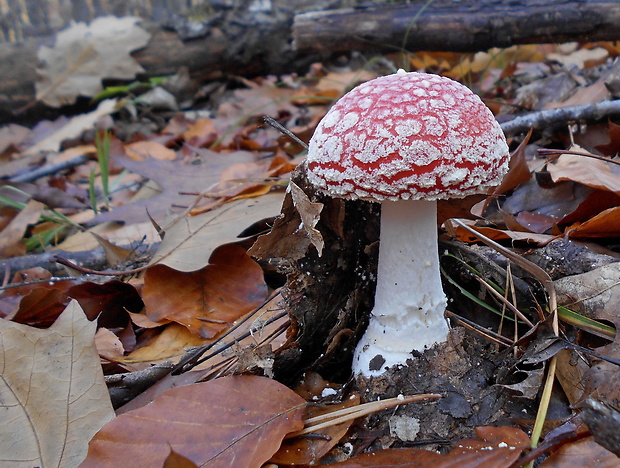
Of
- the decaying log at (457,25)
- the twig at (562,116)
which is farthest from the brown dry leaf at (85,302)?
the decaying log at (457,25)

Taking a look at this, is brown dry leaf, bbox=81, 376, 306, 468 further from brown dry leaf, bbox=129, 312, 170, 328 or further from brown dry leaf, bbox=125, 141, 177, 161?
brown dry leaf, bbox=125, 141, 177, 161

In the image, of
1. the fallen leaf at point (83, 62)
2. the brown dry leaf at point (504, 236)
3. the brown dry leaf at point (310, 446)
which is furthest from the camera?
the fallen leaf at point (83, 62)

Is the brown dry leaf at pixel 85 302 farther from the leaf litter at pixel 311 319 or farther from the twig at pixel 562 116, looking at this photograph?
the twig at pixel 562 116

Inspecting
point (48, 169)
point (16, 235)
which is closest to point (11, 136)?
point (48, 169)

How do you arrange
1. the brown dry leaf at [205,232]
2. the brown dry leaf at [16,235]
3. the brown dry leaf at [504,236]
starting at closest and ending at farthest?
1. the brown dry leaf at [504,236]
2. the brown dry leaf at [205,232]
3. the brown dry leaf at [16,235]

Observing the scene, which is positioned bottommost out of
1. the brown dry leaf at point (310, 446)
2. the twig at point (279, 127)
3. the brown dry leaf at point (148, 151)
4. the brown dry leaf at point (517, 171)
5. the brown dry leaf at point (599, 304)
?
the brown dry leaf at point (310, 446)

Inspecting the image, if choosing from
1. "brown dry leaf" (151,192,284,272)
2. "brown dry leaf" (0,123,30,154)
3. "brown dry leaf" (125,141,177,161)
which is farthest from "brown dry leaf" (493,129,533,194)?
"brown dry leaf" (0,123,30,154)

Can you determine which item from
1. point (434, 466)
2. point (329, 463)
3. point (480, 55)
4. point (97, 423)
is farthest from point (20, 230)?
point (480, 55)
